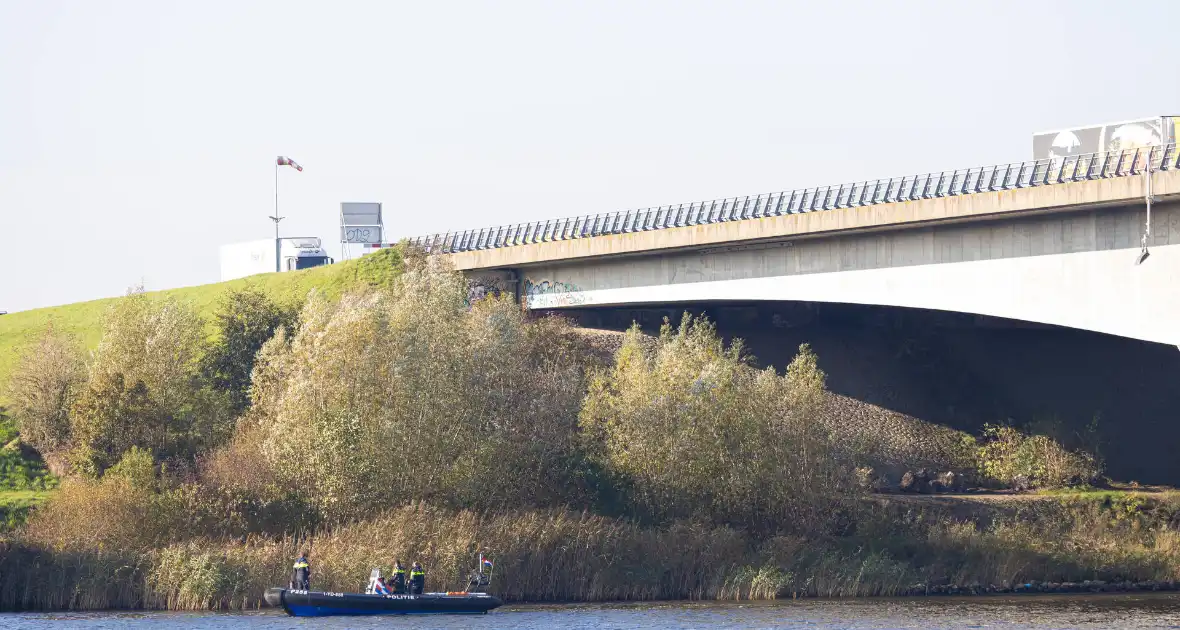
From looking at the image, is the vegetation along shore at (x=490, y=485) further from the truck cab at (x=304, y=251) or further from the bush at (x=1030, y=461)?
the truck cab at (x=304, y=251)

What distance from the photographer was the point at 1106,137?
69.1 meters

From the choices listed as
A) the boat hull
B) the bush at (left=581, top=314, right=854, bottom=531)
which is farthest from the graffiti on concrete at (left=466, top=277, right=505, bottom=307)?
the boat hull

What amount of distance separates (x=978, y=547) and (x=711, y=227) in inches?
765

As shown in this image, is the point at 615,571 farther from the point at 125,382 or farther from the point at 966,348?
the point at 966,348

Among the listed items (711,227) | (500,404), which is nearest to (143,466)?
(500,404)

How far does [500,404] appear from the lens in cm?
6138

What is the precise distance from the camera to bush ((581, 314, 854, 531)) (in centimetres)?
6075

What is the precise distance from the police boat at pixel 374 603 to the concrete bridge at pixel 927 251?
71.1 feet

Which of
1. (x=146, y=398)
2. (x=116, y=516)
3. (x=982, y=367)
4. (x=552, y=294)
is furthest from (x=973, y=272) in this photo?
(x=146, y=398)

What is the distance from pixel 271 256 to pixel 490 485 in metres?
88.3

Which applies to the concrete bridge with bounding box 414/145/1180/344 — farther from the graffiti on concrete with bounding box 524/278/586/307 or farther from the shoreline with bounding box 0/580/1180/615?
the shoreline with bounding box 0/580/1180/615

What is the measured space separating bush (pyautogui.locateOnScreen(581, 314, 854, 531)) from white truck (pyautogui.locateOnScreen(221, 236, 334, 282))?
73739 millimetres

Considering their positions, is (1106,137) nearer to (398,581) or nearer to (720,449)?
(720,449)

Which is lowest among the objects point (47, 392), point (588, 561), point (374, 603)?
point (374, 603)
